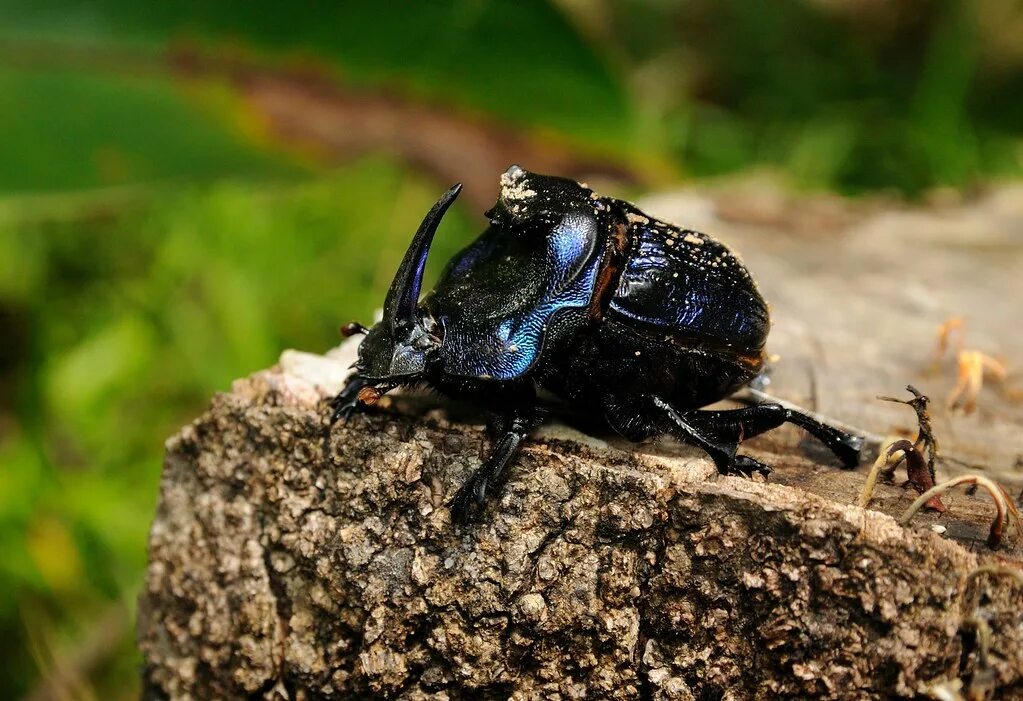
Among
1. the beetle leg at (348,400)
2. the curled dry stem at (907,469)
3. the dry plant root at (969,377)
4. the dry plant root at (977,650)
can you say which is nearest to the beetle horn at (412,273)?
the beetle leg at (348,400)

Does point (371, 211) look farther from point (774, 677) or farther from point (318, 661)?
point (774, 677)

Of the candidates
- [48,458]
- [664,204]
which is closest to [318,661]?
[48,458]

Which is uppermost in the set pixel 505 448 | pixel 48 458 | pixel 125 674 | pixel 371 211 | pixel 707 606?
pixel 371 211

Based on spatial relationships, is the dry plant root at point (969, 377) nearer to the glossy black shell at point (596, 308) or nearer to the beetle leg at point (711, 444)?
the glossy black shell at point (596, 308)

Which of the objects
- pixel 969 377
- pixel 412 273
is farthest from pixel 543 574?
pixel 969 377

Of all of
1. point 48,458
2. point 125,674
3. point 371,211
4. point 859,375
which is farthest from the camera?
point 371,211

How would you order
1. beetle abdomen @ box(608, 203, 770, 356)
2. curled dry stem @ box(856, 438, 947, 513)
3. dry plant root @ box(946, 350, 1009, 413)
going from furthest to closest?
dry plant root @ box(946, 350, 1009, 413) → beetle abdomen @ box(608, 203, 770, 356) → curled dry stem @ box(856, 438, 947, 513)

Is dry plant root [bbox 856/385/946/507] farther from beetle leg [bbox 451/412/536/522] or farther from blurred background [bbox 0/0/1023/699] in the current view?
blurred background [bbox 0/0/1023/699]

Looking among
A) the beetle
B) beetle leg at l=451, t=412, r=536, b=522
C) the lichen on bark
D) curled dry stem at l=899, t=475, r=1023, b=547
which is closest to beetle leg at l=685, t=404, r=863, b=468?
the beetle
